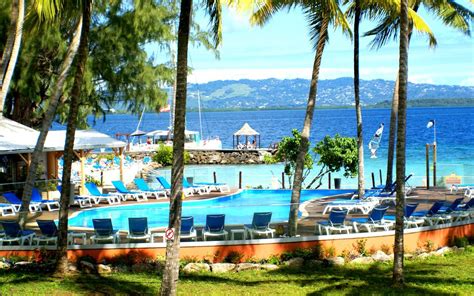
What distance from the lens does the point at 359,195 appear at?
75.9 feet

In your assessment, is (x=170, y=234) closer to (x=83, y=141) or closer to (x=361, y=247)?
(x=361, y=247)

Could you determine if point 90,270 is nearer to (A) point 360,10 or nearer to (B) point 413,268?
(B) point 413,268

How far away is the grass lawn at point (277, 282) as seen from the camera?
13445mm

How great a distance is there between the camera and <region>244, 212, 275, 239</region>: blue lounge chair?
53.8 feet

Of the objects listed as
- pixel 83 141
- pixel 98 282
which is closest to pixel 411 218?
pixel 98 282

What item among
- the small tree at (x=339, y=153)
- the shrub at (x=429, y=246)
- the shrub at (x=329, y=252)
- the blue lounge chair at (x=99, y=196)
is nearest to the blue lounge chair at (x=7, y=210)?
the blue lounge chair at (x=99, y=196)

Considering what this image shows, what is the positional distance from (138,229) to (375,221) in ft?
19.4

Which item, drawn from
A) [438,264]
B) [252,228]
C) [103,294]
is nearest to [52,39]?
[252,228]

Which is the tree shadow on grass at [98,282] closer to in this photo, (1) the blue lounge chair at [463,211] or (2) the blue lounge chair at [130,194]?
(1) the blue lounge chair at [463,211]

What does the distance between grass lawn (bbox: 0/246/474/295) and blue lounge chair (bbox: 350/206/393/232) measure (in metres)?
1.36

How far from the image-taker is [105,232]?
52.9 feet

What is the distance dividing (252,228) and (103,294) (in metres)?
4.47

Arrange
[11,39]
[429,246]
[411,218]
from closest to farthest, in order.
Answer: [429,246] → [11,39] → [411,218]

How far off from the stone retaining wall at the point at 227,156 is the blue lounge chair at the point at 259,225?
46003mm
